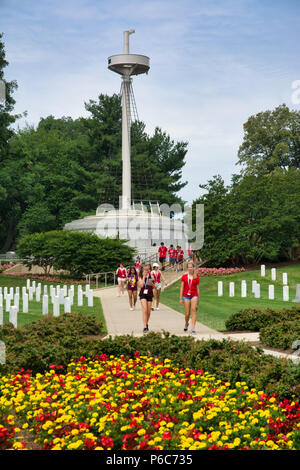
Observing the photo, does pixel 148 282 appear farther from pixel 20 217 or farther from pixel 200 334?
pixel 20 217

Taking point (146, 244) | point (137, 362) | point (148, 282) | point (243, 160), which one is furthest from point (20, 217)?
point (137, 362)

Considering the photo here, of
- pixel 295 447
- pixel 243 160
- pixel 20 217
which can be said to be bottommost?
pixel 295 447

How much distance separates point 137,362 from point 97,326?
13.6 ft

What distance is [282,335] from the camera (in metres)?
12.1

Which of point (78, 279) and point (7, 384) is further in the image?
point (78, 279)

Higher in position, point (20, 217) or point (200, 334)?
point (20, 217)

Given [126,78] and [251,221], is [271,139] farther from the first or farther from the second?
[251,221]

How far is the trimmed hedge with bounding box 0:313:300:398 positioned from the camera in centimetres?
827

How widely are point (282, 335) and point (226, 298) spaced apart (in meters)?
12.4

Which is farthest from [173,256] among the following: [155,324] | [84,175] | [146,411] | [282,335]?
[146,411]

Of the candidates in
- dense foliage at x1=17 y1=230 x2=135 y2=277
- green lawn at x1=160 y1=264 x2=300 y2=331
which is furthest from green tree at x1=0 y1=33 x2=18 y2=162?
green lawn at x1=160 y1=264 x2=300 y2=331

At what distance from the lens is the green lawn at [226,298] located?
18.1 m
